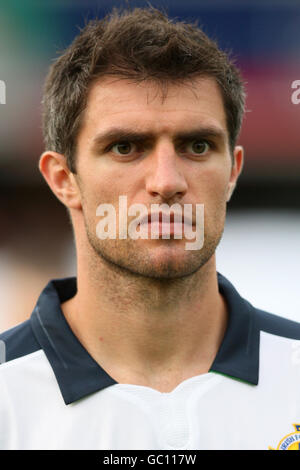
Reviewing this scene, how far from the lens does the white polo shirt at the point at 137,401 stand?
205 cm

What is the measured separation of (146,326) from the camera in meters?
2.32

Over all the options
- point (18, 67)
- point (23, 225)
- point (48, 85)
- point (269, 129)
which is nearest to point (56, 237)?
point (23, 225)

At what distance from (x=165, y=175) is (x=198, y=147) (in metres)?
0.27

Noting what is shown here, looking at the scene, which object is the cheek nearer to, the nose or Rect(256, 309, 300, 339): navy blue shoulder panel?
the nose

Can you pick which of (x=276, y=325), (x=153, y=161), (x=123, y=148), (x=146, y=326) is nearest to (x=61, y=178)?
(x=123, y=148)

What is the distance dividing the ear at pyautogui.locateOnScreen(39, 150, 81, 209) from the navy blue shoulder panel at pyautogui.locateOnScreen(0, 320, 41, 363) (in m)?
0.61

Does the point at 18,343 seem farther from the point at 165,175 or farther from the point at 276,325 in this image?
the point at 276,325

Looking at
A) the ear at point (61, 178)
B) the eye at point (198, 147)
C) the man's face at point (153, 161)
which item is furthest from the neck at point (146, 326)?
the eye at point (198, 147)

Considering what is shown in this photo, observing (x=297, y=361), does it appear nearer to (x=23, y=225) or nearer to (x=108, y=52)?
(x=108, y=52)

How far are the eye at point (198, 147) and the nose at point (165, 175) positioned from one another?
0.31 ft

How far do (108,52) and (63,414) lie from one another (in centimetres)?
154

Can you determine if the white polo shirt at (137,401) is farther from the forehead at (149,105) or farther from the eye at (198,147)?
the forehead at (149,105)

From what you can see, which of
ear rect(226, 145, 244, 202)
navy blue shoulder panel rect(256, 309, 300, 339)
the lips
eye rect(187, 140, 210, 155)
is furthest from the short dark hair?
navy blue shoulder panel rect(256, 309, 300, 339)
